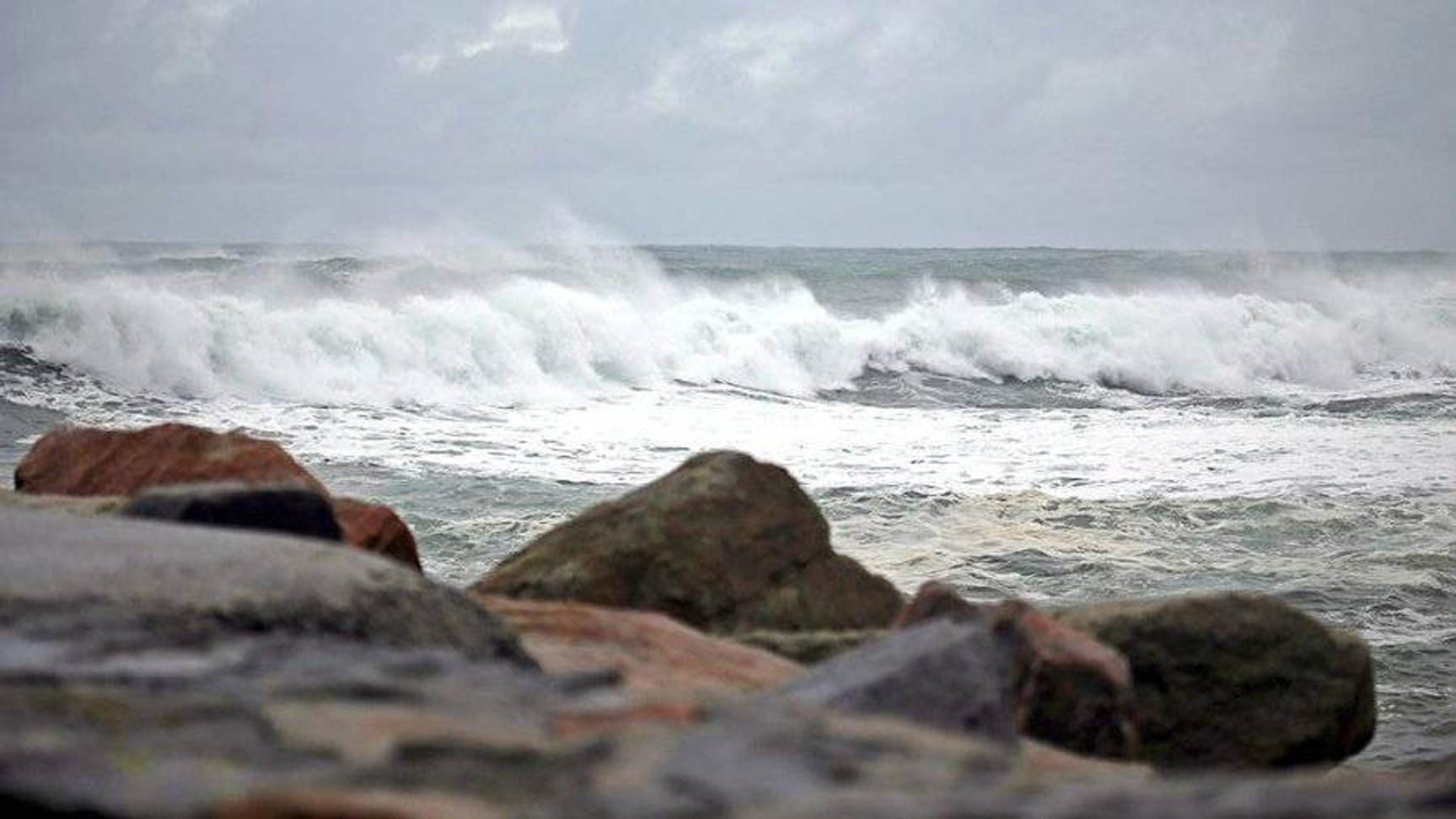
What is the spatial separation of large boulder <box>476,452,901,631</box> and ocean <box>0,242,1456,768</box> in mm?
2223

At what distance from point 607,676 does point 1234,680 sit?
126 inches

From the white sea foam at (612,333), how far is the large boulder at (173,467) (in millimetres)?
11911

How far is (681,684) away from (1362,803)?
7.50 feet

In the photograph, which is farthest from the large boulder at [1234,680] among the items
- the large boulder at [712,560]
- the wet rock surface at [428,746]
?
the wet rock surface at [428,746]

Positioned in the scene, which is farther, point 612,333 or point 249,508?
point 612,333

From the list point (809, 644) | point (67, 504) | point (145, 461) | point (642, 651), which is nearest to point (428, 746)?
point (642, 651)

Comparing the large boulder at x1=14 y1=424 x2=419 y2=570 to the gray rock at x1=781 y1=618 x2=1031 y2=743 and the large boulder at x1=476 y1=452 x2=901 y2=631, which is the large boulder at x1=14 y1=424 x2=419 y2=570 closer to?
the large boulder at x1=476 y1=452 x2=901 y2=631

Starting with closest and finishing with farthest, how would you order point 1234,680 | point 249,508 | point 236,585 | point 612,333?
1. point 236,585
2. point 249,508
3. point 1234,680
4. point 612,333

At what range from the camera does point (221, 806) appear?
189 centimetres

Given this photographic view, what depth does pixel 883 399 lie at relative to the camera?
22562mm

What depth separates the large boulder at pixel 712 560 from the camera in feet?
18.8

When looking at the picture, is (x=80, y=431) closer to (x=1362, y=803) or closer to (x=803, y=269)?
Answer: (x=1362, y=803)

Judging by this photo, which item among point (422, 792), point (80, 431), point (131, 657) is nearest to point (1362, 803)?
point (422, 792)

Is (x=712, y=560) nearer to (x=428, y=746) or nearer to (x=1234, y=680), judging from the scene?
(x=1234, y=680)
